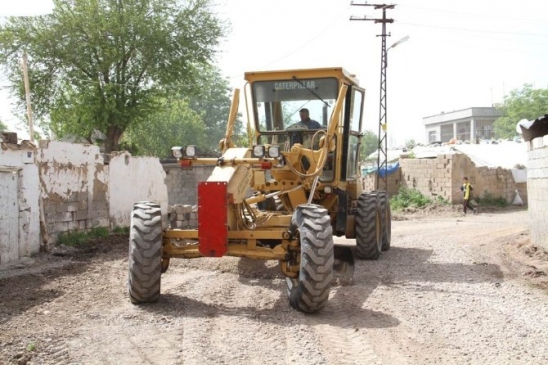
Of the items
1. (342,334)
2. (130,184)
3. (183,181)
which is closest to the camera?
(342,334)

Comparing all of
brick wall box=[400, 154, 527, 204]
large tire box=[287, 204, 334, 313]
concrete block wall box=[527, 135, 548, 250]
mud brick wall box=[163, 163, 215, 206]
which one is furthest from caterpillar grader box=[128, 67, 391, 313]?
mud brick wall box=[163, 163, 215, 206]

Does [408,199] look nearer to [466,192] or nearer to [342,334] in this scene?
[466,192]

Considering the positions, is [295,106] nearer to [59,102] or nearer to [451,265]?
[451,265]

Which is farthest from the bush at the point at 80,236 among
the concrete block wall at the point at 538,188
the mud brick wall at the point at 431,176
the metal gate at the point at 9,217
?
the mud brick wall at the point at 431,176

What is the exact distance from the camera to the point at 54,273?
10047mm

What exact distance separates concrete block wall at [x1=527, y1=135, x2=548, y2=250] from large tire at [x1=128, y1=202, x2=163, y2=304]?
7.46 m

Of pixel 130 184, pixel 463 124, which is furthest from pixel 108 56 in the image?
pixel 463 124

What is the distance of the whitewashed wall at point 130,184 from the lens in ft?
51.0

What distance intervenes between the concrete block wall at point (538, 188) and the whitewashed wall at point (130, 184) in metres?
9.27

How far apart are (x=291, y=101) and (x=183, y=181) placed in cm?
1667

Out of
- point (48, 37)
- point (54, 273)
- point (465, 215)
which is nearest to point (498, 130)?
point (465, 215)

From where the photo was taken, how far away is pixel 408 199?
26.7m

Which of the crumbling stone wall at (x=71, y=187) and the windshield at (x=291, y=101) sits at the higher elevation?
the windshield at (x=291, y=101)

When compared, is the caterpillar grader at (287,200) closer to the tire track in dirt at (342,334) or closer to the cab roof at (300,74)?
the cab roof at (300,74)
